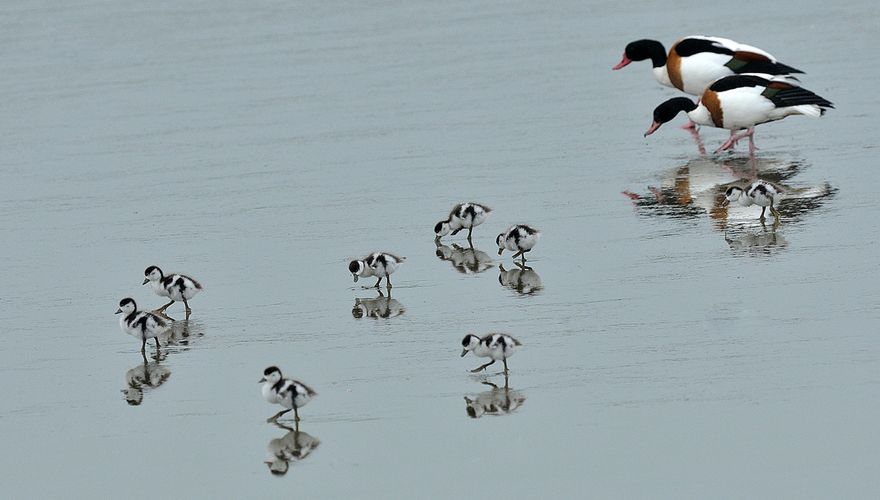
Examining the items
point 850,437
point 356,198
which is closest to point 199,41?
point 356,198

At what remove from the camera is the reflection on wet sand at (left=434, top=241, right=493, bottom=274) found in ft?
35.0

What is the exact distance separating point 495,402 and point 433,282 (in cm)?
258

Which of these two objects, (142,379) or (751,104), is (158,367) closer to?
(142,379)

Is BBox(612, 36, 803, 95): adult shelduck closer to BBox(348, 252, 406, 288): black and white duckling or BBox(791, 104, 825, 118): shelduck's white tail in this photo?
BBox(791, 104, 825, 118): shelduck's white tail

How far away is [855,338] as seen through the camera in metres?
8.21

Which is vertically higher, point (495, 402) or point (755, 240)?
point (755, 240)

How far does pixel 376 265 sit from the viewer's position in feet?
32.4

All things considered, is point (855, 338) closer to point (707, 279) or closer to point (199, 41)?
point (707, 279)

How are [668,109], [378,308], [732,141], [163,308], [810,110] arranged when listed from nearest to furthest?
[378,308] → [163,308] → [810,110] → [732,141] → [668,109]

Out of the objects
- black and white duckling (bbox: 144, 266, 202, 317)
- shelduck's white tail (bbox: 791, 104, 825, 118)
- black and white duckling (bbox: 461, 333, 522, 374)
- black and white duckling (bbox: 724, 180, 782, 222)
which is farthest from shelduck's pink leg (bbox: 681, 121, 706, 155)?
black and white duckling (bbox: 461, 333, 522, 374)

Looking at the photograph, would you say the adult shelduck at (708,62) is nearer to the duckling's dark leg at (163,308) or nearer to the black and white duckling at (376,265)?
the black and white duckling at (376,265)

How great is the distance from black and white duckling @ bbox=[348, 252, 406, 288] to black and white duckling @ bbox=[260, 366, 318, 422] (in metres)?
2.36

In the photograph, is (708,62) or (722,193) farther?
(708,62)

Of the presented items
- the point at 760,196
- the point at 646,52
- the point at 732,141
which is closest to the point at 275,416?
the point at 760,196
